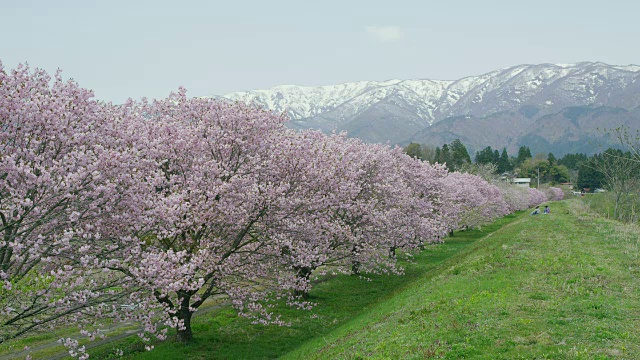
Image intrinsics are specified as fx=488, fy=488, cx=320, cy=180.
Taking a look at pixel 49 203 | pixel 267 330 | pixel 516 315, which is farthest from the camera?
pixel 267 330

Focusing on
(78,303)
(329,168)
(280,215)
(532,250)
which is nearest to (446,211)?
(532,250)

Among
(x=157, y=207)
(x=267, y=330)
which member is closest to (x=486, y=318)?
(x=157, y=207)

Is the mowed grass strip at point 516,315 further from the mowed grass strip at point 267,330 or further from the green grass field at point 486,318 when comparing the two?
the mowed grass strip at point 267,330

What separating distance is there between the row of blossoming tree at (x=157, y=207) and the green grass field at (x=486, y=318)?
87.7 inches

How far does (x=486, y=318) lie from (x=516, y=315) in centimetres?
102

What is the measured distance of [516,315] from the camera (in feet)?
54.4

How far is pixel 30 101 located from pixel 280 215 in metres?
11.4

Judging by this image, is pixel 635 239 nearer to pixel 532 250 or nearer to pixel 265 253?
pixel 532 250

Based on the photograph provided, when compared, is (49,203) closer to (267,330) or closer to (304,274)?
(267,330)

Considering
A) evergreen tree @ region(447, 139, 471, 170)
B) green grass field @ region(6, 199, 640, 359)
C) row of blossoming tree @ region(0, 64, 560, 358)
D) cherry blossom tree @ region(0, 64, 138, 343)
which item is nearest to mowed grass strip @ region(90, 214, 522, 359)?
green grass field @ region(6, 199, 640, 359)

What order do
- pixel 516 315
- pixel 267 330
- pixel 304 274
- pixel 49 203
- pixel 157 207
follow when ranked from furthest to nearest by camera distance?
pixel 304 274, pixel 267 330, pixel 516 315, pixel 157 207, pixel 49 203

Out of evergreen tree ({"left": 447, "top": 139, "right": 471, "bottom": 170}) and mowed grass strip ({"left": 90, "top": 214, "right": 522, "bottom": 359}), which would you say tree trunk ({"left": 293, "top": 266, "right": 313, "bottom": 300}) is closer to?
mowed grass strip ({"left": 90, "top": 214, "right": 522, "bottom": 359})

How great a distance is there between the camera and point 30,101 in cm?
1531

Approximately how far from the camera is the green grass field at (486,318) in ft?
46.1
